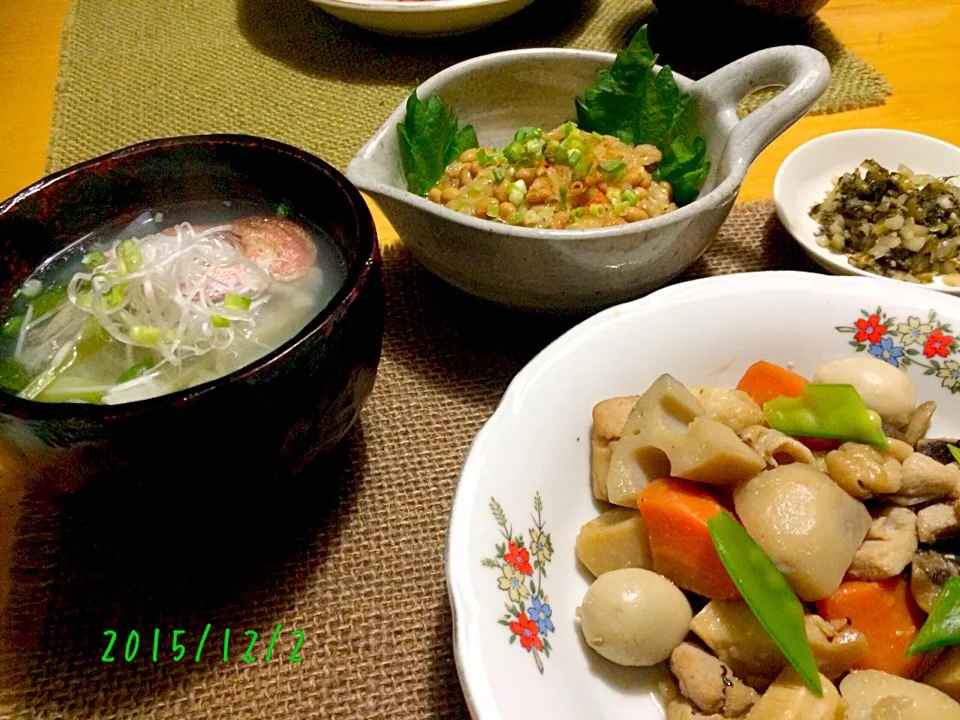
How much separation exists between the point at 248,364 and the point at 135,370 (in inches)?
6.9

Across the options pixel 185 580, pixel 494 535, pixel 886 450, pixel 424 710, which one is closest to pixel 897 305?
pixel 886 450

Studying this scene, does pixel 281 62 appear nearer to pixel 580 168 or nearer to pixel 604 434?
pixel 580 168

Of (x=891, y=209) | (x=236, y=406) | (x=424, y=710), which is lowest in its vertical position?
(x=424, y=710)

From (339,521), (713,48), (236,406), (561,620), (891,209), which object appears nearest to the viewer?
(236,406)

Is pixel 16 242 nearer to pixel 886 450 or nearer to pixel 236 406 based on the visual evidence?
pixel 236 406

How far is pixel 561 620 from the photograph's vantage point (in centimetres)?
80

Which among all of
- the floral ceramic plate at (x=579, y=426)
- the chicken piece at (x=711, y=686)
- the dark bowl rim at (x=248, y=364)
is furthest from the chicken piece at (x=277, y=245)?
the chicken piece at (x=711, y=686)

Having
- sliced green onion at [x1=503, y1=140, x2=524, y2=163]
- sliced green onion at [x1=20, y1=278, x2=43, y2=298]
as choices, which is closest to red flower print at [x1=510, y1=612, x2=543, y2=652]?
sliced green onion at [x1=20, y1=278, x2=43, y2=298]

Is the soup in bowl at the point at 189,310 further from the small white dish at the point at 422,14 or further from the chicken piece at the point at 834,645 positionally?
the small white dish at the point at 422,14

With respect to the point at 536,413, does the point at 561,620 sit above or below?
below

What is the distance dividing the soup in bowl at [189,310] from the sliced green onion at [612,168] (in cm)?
53

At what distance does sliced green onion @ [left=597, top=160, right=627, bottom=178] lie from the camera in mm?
1246

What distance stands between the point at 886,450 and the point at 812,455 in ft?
0.25

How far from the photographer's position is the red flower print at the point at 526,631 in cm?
73
